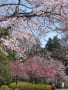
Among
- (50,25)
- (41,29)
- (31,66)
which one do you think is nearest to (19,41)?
(41,29)

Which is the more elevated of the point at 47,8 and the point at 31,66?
the point at 47,8

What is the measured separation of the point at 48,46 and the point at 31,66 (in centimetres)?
1456

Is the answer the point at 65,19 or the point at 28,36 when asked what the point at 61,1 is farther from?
the point at 28,36

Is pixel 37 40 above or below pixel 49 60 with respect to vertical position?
above

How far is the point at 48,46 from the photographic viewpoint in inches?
2719

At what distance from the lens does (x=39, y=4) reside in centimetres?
1105

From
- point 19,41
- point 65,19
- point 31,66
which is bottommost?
point 31,66

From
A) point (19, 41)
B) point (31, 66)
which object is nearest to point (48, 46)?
point (31, 66)

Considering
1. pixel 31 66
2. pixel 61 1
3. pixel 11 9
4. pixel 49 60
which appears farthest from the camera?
pixel 49 60

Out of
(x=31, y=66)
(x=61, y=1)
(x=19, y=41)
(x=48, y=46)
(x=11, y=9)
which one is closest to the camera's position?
(x=61, y=1)

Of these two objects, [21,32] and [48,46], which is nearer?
[21,32]

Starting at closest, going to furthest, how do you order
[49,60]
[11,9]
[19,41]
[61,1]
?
[61,1], [11,9], [19,41], [49,60]

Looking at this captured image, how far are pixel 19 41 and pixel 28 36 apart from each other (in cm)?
109

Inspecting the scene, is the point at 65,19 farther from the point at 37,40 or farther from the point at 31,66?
the point at 31,66
